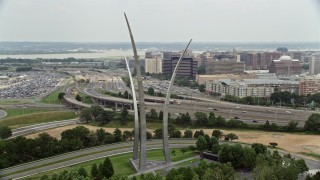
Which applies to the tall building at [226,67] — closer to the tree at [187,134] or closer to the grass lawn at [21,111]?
the grass lawn at [21,111]

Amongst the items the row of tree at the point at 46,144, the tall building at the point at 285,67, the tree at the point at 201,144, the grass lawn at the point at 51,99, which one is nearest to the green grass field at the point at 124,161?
the tree at the point at 201,144

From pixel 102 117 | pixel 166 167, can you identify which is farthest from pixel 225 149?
pixel 102 117

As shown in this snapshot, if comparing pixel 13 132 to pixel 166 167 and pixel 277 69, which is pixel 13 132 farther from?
pixel 277 69

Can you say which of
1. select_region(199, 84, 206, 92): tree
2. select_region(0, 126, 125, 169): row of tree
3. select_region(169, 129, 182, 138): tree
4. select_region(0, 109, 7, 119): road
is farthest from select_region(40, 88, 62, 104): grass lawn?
select_region(169, 129, 182, 138): tree

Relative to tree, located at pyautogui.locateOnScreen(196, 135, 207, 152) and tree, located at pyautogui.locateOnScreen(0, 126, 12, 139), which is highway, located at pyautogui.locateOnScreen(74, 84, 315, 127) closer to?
tree, located at pyautogui.locateOnScreen(196, 135, 207, 152)

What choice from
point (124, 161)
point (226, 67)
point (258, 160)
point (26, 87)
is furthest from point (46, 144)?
point (226, 67)
